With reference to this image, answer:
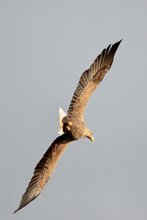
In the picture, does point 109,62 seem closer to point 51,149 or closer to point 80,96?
point 80,96

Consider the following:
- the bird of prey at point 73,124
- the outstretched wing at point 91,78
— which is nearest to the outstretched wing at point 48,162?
the bird of prey at point 73,124

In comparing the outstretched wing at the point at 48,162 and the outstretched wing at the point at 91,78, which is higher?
the outstretched wing at the point at 91,78

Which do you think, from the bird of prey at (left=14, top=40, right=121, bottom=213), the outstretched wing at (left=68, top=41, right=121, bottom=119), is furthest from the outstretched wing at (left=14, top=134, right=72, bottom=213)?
the outstretched wing at (left=68, top=41, right=121, bottom=119)

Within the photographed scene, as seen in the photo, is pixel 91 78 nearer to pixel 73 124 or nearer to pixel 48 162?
pixel 73 124

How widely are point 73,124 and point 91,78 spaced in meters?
1.58

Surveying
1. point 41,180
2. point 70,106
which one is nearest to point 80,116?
point 70,106

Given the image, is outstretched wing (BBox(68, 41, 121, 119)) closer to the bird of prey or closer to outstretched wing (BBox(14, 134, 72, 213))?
the bird of prey

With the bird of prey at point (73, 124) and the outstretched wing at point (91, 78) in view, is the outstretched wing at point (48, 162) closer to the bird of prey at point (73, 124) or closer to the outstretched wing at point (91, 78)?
the bird of prey at point (73, 124)

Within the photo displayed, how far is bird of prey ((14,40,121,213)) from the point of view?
69.4 feet

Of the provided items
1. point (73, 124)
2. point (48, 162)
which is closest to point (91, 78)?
point (73, 124)

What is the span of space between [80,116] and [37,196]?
7.91 feet

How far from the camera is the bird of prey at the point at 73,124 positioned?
2116 cm

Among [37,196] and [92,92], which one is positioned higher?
[92,92]

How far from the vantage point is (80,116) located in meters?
21.5
